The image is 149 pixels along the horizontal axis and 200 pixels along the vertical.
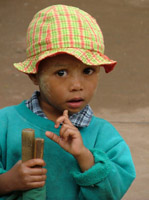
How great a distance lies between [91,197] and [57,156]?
0.23 m

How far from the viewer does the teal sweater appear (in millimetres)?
1765

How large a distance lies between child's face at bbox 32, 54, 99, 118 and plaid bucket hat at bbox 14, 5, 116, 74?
43 millimetres

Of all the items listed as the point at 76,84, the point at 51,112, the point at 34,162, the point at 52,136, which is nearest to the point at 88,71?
the point at 76,84

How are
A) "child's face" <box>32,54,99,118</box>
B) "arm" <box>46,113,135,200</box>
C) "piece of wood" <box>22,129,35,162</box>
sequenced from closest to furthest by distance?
"piece of wood" <box>22,129,35,162</box> < "arm" <box>46,113,135,200</box> < "child's face" <box>32,54,99,118</box>

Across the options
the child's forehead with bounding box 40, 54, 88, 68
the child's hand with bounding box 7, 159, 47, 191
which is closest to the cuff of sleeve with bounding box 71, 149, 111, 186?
the child's hand with bounding box 7, 159, 47, 191

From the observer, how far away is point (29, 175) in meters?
1.63

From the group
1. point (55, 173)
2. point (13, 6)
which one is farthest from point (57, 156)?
point (13, 6)

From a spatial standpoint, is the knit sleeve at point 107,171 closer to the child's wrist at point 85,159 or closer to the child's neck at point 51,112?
the child's wrist at point 85,159

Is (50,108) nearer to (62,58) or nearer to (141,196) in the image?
(62,58)

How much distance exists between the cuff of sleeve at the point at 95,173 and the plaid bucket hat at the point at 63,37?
0.40m

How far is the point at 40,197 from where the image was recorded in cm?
165

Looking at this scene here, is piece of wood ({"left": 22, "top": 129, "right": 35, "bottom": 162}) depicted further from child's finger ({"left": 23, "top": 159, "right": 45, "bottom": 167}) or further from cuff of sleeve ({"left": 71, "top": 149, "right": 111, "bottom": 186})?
cuff of sleeve ({"left": 71, "top": 149, "right": 111, "bottom": 186})

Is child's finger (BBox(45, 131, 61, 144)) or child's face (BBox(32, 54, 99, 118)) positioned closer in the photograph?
child's finger (BBox(45, 131, 61, 144))

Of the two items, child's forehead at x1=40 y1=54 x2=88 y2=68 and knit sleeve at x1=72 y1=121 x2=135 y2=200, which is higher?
child's forehead at x1=40 y1=54 x2=88 y2=68
